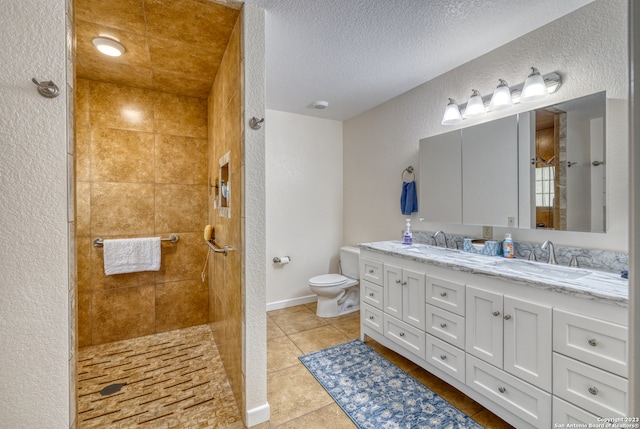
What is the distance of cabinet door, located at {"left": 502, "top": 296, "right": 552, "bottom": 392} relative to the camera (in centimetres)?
130

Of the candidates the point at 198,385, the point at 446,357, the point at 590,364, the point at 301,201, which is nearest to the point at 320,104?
the point at 301,201

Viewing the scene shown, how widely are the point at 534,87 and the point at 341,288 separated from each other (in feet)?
7.42

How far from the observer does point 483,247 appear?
2021 mm

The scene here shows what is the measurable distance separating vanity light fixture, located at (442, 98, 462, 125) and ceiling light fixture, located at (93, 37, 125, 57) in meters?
2.34

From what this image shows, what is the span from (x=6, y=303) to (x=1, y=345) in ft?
0.50

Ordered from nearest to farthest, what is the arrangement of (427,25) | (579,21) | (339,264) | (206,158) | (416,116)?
1. (579,21)
2. (427,25)
3. (416,116)
4. (206,158)
5. (339,264)

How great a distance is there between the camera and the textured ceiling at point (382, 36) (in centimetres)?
160

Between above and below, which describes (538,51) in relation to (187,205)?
above

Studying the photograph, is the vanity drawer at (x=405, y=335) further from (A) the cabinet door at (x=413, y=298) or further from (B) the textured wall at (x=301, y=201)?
(B) the textured wall at (x=301, y=201)

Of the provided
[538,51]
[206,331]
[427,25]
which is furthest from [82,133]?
[538,51]

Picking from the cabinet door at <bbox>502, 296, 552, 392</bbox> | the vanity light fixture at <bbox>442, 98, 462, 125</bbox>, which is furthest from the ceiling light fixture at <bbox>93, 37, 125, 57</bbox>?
the cabinet door at <bbox>502, 296, 552, 392</bbox>

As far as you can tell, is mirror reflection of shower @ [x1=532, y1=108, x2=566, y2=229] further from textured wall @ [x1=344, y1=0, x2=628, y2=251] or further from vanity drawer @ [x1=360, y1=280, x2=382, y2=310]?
vanity drawer @ [x1=360, y1=280, x2=382, y2=310]

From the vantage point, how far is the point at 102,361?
219 centimetres

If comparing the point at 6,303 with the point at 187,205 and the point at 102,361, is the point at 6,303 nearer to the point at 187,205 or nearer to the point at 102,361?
the point at 102,361
